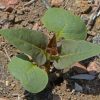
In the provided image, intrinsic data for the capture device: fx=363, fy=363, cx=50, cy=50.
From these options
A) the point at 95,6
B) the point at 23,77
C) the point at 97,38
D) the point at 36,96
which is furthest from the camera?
the point at 95,6

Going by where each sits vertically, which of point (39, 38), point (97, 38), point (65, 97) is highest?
point (39, 38)

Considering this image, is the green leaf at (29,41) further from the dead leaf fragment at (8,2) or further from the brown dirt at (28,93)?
the dead leaf fragment at (8,2)

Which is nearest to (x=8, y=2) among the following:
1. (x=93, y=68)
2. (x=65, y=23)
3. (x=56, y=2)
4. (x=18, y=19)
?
(x=18, y=19)

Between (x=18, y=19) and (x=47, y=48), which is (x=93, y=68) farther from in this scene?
(x=18, y=19)

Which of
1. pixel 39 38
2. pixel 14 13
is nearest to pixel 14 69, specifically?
pixel 39 38

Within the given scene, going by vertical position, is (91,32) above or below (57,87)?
above

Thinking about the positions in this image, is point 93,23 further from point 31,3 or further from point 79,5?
point 31,3

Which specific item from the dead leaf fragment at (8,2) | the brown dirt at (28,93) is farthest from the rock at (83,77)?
the dead leaf fragment at (8,2)
